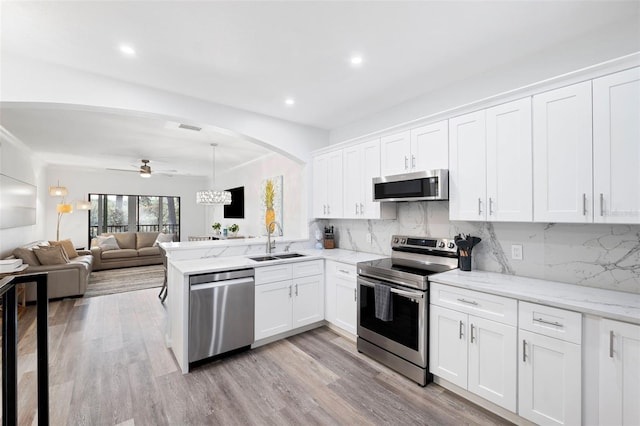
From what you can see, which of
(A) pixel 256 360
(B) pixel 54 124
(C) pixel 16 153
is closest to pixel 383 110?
(A) pixel 256 360

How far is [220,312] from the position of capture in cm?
279

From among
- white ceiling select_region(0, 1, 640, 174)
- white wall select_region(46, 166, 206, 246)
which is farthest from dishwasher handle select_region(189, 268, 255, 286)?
white wall select_region(46, 166, 206, 246)

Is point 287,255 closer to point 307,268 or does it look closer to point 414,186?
point 307,268

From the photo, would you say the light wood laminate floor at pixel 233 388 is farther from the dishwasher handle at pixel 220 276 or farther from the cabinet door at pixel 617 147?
the cabinet door at pixel 617 147

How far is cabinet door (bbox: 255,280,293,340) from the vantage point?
3065 mm

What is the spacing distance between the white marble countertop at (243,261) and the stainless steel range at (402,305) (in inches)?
16.4

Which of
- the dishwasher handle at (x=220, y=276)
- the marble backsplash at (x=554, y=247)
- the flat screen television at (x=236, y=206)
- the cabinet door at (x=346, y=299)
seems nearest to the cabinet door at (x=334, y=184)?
the cabinet door at (x=346, y=299)

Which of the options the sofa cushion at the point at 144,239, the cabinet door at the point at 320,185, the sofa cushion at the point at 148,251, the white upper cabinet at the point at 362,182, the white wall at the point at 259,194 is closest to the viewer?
the white upper cabinet at the point at 362,182

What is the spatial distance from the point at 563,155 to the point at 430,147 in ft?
3.34

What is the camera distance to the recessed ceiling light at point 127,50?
7.42 feet

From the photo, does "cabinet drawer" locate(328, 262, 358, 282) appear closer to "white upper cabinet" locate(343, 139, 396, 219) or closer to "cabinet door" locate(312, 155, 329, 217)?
"white upper cabinet" locate(343, 139, 396, 219)

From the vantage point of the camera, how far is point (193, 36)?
2150 mm

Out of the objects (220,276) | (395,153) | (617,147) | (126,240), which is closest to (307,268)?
(220,276)

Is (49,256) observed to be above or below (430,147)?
below
